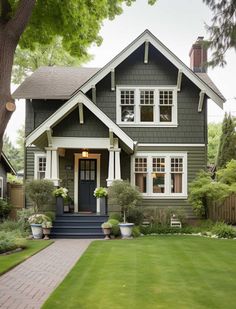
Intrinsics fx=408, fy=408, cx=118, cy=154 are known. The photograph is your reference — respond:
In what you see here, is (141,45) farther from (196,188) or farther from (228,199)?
(228,199)

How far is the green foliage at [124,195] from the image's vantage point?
1561 centimetres

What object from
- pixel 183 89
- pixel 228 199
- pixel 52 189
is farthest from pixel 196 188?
pixel 52 189

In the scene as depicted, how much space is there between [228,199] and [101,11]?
1278 centimetres

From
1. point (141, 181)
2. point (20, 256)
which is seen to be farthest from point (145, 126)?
point (20, 256)

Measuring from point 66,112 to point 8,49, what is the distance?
32.2 ft

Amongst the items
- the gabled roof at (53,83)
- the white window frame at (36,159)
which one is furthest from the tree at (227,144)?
the white window frame at (36,159)

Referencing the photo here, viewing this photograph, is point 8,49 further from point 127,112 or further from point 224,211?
point 224,211

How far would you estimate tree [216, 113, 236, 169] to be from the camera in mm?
29934

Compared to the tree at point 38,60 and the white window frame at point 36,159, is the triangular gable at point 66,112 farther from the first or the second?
the tree at point 38,60

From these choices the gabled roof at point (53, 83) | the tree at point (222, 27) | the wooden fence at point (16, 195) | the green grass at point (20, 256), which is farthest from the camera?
the wooden fence at point (16, 195)

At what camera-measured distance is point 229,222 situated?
20.1 m

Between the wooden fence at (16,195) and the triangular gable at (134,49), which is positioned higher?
the triangular gable at (134,49)

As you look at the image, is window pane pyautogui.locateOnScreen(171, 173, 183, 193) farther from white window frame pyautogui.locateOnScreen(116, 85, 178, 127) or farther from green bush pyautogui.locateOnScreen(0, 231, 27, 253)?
green bush pyautogui.locateOnScreen(0, 231, 27, 253)

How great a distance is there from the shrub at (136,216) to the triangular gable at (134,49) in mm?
5872
